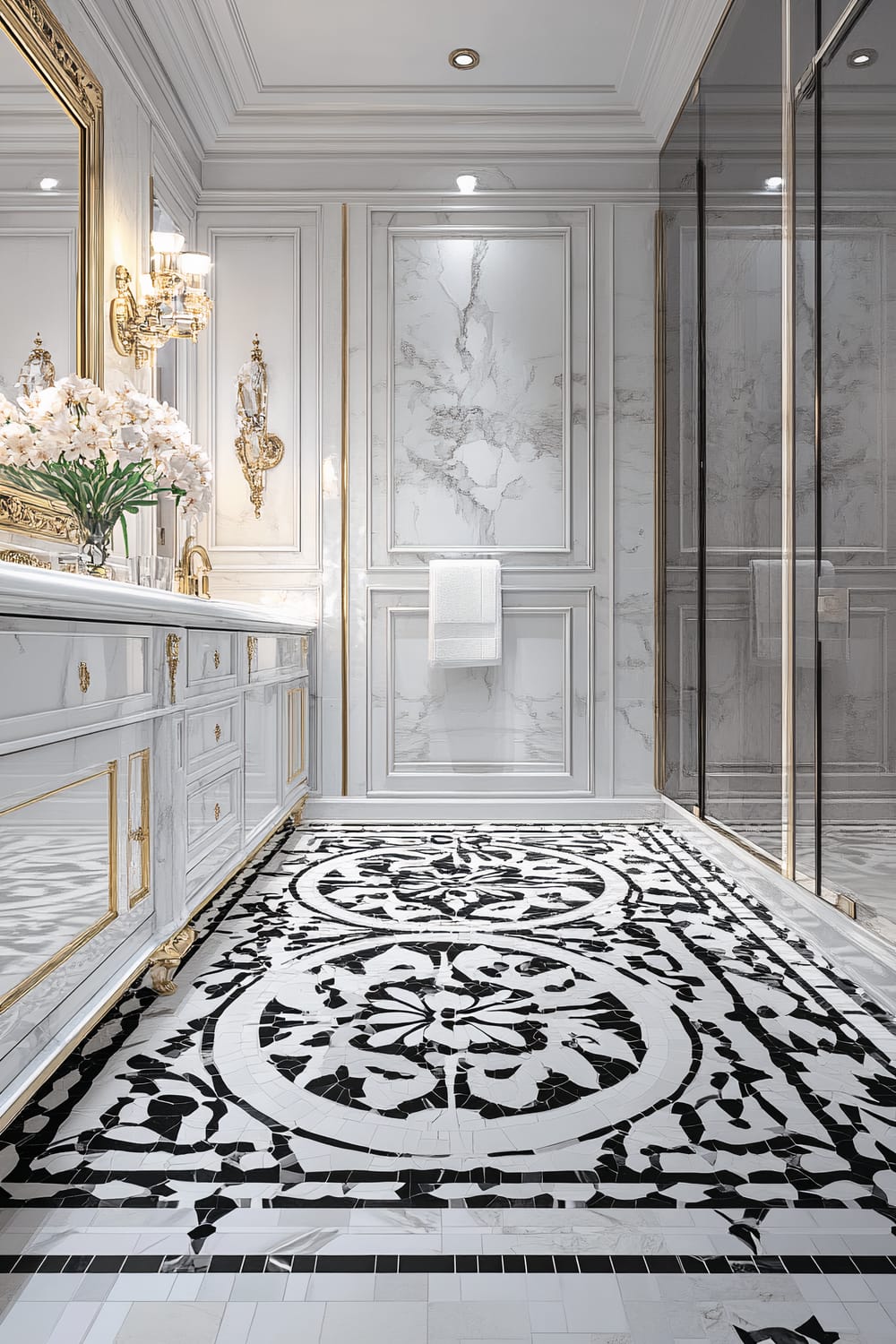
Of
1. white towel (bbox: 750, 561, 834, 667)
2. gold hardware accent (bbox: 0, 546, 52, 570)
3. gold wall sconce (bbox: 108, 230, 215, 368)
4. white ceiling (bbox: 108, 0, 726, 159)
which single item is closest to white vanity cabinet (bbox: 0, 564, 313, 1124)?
gold hardware accent (bbox: 0, 546, 52, 570)

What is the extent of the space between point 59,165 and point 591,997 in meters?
2.31

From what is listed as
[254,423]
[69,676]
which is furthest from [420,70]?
[69,676]

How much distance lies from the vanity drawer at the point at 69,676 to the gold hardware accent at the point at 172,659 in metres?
0.09

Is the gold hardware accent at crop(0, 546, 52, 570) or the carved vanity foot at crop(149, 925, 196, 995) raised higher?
the gold hardware accent at crop(0, 546, 52, 570)

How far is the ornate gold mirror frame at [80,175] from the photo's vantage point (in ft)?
6.83

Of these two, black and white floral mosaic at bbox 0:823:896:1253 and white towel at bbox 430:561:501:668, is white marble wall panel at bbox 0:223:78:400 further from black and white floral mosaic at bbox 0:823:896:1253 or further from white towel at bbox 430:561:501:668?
white towel at bbox 430:561:501:668

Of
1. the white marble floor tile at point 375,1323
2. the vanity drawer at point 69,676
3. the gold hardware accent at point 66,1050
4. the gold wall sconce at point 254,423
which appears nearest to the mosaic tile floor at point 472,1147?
the white marble floor tile at point 375,1323

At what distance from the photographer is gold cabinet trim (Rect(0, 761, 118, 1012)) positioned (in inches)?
46.3

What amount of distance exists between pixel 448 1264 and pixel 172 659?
1162mm

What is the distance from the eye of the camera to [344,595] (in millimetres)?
3623

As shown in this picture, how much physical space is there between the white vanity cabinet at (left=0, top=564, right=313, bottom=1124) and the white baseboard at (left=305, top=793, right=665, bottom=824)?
123 cm

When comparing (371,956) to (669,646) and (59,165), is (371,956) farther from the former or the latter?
(59,165)

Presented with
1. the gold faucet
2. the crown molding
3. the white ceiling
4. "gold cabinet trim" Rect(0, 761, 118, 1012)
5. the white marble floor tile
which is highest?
the white ceiling

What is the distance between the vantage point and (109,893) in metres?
1.53
